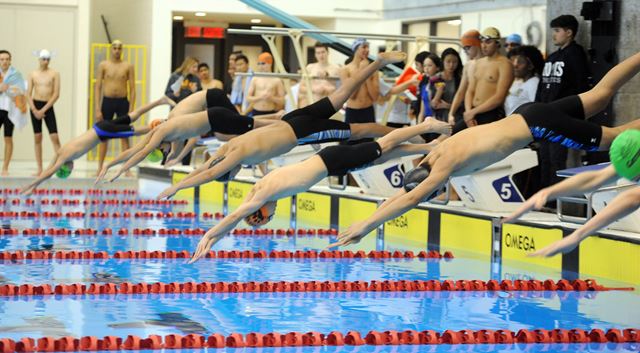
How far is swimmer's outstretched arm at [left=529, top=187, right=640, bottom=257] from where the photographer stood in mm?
4680

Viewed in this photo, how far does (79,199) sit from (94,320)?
330 inches

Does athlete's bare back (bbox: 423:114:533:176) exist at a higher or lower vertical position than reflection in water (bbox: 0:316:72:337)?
higher

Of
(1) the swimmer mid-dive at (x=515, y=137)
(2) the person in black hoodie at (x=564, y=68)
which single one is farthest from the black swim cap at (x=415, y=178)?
(2) the person in black hoodie at (x=564, y=68)

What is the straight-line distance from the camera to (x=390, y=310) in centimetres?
670

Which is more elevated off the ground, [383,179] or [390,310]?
[383,179]

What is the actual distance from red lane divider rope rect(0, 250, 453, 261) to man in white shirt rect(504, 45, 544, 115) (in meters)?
1.60

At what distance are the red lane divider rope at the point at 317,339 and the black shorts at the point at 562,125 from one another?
4.14 ft

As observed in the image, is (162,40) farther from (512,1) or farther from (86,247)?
(86,247)

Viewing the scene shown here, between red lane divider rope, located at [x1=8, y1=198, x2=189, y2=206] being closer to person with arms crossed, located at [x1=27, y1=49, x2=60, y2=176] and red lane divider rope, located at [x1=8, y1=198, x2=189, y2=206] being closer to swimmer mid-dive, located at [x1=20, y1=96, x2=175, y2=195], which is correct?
person with arms crossed, located at [x1=27, y1=49, x2=60, y2=176]

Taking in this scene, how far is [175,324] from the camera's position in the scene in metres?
5.98

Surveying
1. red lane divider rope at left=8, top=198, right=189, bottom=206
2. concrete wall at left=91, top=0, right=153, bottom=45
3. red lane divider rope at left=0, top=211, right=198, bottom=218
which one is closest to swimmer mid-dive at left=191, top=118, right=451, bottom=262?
red lane divider rope at left=0, top=211, right=198, bottom=218

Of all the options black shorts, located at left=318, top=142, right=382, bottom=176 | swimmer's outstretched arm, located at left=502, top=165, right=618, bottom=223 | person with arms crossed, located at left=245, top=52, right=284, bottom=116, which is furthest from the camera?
person with arms crossed, located at left=245, top=52, right=284, bottom=116

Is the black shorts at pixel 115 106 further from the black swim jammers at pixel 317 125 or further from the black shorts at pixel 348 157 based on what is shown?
the black shorts at pixel 348 157

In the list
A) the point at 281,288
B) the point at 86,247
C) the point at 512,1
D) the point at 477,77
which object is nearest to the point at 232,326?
the point at 281,288
